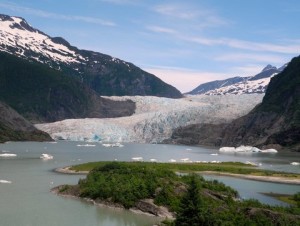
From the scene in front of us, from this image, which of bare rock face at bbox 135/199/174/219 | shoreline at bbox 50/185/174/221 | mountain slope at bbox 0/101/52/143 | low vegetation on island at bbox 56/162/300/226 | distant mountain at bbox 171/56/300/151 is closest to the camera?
low vegetation on island at bbox 56/162/300/226

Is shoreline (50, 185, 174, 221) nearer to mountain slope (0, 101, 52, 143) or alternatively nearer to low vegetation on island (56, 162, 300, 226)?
low vegetation on island (56, 162, 300, 226)

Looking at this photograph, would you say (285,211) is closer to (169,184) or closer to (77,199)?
(169,184)

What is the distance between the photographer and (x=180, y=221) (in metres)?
32.2

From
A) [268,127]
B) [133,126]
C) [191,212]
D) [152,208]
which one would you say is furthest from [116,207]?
[133,126]

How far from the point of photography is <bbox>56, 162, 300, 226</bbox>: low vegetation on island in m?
32.4

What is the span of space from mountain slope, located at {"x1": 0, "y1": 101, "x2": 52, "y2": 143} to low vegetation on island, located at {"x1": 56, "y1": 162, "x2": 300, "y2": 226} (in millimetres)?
115220

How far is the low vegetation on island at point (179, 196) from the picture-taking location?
106ft

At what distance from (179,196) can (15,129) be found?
459 ft

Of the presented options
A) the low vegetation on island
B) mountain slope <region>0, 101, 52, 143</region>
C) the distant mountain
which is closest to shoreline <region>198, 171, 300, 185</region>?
the low vegetation on island

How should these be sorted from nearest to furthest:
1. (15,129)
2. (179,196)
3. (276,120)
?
(179,196), (276,120), (15,129)

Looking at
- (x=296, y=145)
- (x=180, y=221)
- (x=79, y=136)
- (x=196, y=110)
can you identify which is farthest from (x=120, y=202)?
(x=196, y=110)

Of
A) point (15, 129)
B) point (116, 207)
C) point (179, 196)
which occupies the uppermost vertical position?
point (15, 129)

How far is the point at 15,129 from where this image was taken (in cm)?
17438

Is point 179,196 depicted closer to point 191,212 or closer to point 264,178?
point 191,212
